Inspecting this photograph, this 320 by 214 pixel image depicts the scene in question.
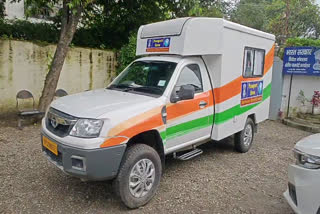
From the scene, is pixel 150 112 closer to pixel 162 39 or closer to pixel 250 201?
pixel 162 39

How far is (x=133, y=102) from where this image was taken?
3189 millimetres

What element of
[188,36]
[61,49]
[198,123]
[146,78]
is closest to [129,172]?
[198,123]

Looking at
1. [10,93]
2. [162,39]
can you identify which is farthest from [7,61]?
[162,39]

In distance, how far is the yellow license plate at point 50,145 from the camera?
296cm

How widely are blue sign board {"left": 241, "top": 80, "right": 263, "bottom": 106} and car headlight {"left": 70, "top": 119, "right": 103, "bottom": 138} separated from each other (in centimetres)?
316

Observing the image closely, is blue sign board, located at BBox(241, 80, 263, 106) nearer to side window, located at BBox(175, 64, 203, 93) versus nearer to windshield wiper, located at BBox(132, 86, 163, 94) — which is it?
side window, located at BBox(175, 64, 203, 93)

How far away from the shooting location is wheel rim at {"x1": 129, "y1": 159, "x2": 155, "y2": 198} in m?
3.06

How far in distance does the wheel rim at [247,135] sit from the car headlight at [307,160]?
267 centimetres

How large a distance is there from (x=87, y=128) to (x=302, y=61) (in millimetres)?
7702

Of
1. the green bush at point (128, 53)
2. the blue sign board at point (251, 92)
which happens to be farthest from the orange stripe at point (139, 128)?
the green bush at point (128, 53)

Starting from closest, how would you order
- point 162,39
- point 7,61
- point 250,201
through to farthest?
point 250,201 < point 162,39 < point 7,61

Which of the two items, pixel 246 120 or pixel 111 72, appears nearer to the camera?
pixel 246 120

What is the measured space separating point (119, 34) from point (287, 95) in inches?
258

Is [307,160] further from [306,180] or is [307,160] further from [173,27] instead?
[173,27]
